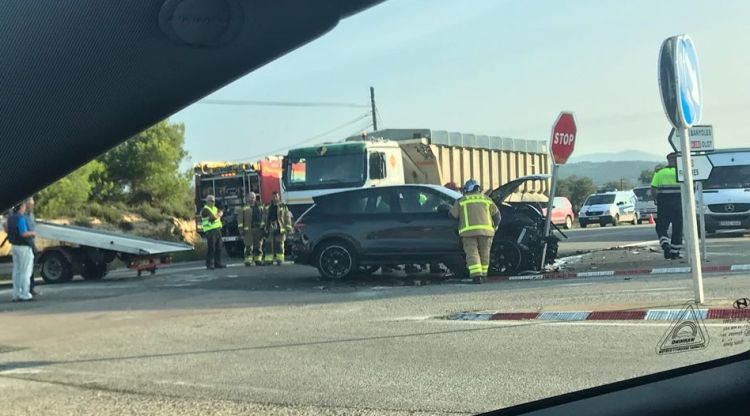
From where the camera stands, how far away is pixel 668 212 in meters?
6.01

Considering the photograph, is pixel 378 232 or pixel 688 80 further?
pixel 378 232

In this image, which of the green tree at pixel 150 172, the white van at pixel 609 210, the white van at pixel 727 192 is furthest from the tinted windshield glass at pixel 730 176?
the green tree at pixel 150 172

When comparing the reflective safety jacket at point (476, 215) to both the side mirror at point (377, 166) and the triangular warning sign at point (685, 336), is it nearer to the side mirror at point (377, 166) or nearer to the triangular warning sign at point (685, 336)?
the side mirror at point (377, 166)

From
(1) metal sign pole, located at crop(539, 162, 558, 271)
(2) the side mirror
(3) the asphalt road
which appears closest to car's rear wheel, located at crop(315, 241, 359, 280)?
(2) the side mirror

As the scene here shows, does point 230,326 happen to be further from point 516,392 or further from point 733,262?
point 733,262

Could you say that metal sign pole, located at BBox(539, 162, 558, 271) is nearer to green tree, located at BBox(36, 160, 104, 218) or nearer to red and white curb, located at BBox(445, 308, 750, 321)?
red and white curb, located at BBox(445, 308, 750, 321)

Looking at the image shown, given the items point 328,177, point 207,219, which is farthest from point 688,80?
point 328,177

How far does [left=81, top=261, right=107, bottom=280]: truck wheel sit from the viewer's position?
507 inches

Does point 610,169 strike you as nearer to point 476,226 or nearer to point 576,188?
point 576,188

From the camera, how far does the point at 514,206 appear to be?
7.33m

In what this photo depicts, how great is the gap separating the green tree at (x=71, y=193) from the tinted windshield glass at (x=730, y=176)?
158 inches

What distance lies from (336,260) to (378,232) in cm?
75

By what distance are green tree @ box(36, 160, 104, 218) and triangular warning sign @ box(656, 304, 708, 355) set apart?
2.83m

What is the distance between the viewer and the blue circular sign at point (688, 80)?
3.50 meters
